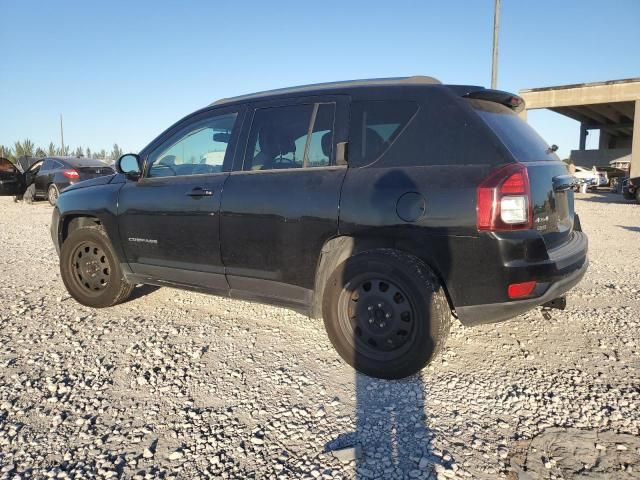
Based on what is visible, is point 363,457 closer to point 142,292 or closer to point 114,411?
point 114,411

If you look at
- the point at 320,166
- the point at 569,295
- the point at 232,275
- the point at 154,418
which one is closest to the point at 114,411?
the point at 154,418

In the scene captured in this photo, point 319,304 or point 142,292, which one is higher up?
point 319,304

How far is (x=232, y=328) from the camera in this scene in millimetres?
3732

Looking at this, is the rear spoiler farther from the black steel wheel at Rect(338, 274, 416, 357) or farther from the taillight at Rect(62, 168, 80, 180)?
the taillight at Rect(62, 168, 80, 180)

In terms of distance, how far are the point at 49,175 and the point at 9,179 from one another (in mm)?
2364

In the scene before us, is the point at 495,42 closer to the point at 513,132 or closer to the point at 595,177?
the point at 513,132

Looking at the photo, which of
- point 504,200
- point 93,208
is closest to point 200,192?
point 93,208

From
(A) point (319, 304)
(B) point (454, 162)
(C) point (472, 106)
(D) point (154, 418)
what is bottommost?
(D) point (154, 418)

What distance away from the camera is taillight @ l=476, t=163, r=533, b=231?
247cm

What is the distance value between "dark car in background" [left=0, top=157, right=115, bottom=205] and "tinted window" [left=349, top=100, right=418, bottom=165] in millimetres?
11502

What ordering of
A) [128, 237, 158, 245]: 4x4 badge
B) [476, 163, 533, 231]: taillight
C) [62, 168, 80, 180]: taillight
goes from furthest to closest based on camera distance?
[62, 168, 80, 180]: taillight → [128, 237, 158, 245]: 4x4 badge → [476, 163, 533, 231]: taillight

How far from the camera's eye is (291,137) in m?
3.30

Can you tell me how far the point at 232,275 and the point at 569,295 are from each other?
3471 mm

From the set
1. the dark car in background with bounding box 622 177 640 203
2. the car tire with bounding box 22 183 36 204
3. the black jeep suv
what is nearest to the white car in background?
the dark car in background with bounding box 622 177 640 203
